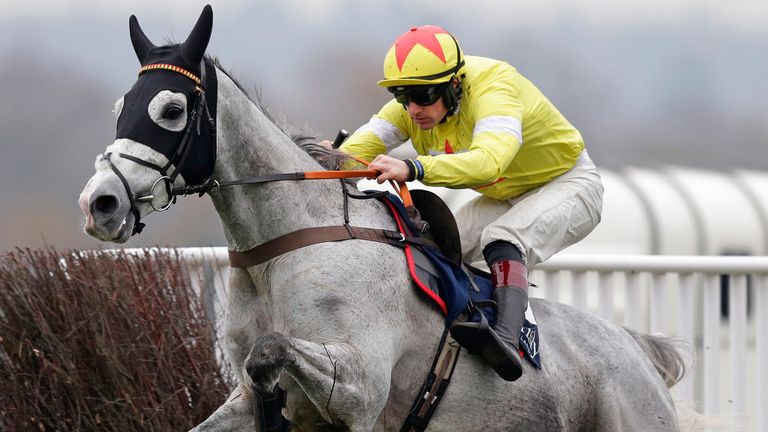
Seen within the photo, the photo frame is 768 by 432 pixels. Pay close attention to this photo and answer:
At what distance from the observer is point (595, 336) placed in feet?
16.9

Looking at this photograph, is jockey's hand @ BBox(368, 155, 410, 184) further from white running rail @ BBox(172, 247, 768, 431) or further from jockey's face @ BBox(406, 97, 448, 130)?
white running rail @ BBox(172, 247, 768, 431)

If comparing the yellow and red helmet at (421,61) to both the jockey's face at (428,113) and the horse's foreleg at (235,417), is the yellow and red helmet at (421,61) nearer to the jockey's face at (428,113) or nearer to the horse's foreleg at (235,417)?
the jockey's face at (428,113)

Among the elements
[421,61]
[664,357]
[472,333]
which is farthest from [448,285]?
[664,357]

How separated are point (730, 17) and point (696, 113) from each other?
105 cm

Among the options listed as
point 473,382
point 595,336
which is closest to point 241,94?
point 473,382

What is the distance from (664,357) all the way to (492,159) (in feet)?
5.67

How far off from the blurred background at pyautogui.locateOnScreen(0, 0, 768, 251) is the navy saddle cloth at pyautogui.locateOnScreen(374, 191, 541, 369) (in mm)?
5004

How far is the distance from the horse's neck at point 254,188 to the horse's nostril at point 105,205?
0.50 metres

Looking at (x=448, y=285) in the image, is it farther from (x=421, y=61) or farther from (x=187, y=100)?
(x=187, y=100)

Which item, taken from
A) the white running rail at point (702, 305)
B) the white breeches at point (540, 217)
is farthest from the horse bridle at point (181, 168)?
the white running rail at point (702, 305)

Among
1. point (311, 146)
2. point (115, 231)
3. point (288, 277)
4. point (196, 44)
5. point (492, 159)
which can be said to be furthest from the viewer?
point (311, 146)

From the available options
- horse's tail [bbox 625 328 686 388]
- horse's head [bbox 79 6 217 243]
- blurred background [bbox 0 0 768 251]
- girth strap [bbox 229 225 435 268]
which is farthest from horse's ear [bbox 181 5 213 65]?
blurred background [bbox 0 0 768 251]

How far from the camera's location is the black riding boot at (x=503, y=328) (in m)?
4.36

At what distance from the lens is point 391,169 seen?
4.28 meters
